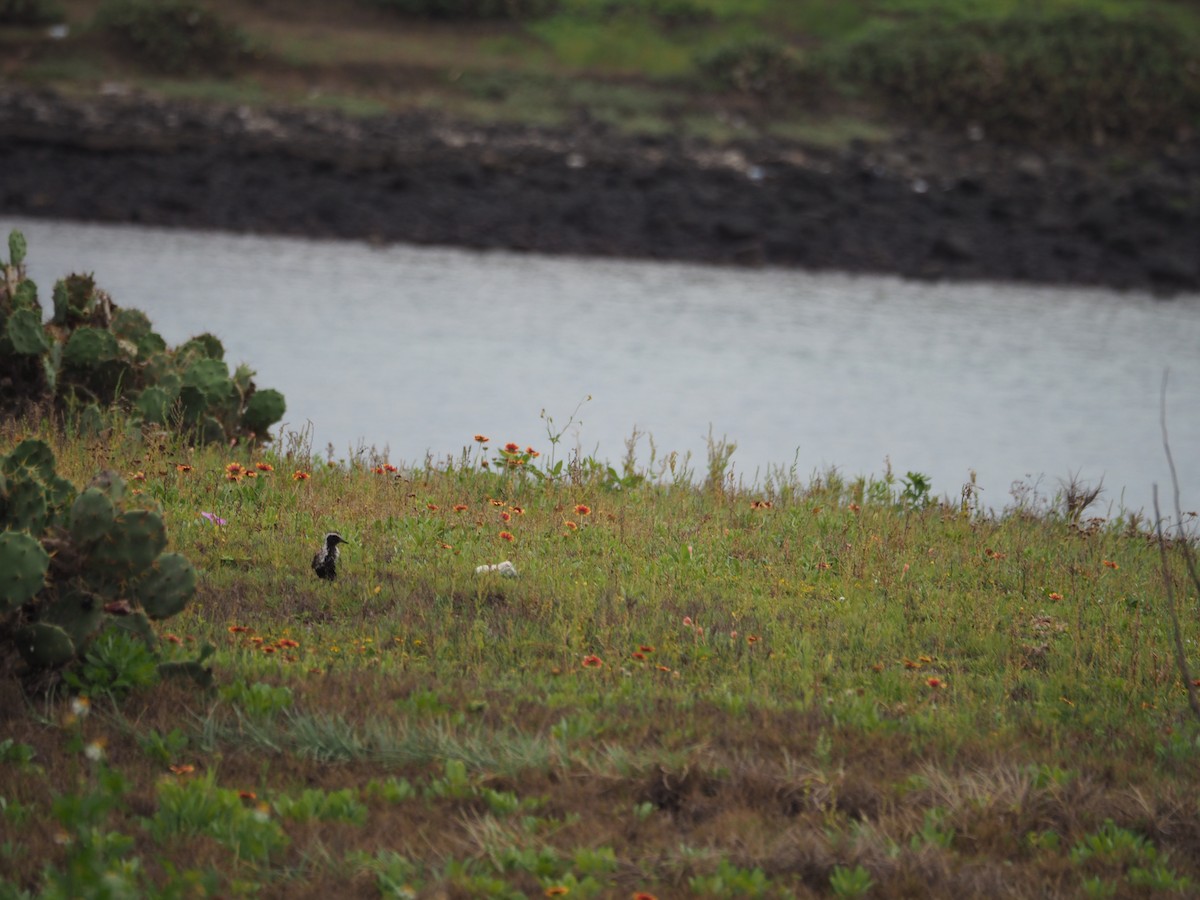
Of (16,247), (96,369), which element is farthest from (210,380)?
(16,247)

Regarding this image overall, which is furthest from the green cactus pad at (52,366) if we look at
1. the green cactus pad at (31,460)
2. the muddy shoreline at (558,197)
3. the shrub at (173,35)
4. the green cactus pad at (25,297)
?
the shrub at (173,35)

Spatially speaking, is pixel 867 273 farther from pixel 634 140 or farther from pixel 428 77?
pixel 428 77

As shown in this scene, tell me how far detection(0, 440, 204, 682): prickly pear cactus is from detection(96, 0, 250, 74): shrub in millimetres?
44318

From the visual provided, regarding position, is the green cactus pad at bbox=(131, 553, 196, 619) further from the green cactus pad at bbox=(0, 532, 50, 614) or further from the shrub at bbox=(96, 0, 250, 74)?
the shrub at bbox=(96, 0, 250, 74)

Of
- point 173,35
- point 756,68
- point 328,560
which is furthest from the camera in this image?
point 756,68

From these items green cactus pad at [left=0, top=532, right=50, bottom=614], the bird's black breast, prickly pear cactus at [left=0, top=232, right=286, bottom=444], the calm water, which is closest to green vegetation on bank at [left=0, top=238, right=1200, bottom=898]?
green cactus pad at [left=0, top=532, right=50, bottom=614]

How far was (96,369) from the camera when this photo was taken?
10.2 meters

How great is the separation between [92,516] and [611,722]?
2.34 metres

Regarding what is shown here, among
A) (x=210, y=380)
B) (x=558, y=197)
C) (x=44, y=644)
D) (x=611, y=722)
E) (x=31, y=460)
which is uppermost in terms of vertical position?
(x=558, y=197)

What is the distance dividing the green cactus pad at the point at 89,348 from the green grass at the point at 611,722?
1.62m

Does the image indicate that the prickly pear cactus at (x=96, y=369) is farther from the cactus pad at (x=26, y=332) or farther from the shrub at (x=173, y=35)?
the shrub at (x=173, y=35)

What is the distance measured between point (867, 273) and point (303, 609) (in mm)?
29592

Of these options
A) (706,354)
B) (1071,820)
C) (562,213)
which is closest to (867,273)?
(562,213)

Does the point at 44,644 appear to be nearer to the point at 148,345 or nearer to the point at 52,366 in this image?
the point at 52,366
